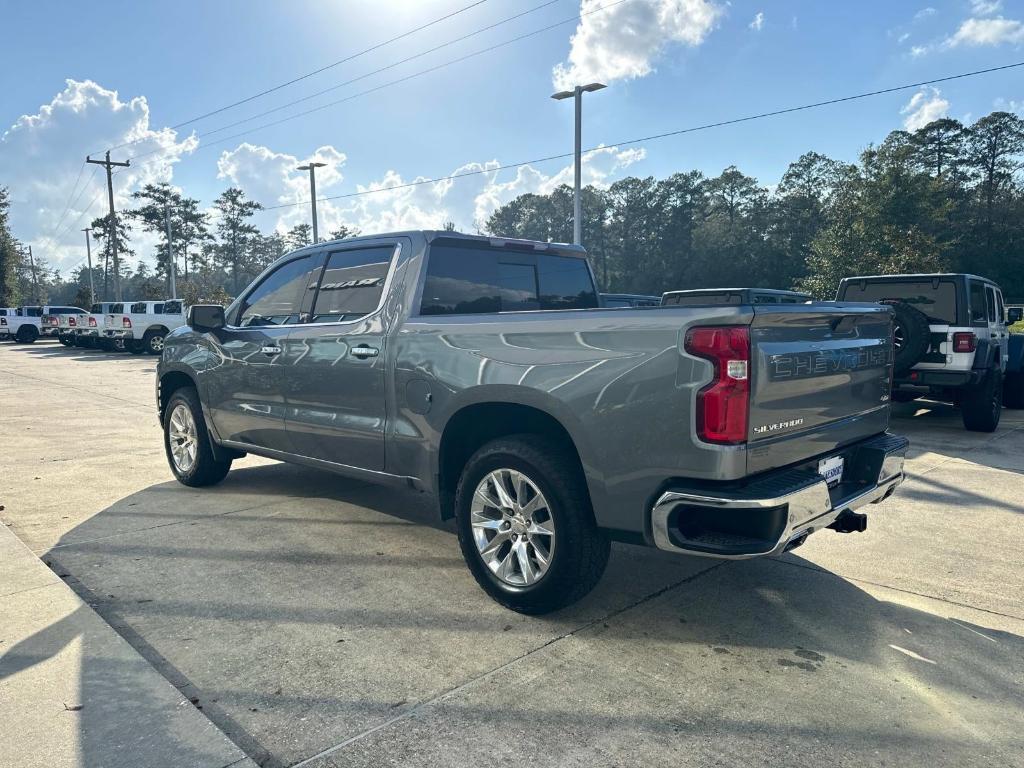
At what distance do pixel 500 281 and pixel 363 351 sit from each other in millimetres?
953

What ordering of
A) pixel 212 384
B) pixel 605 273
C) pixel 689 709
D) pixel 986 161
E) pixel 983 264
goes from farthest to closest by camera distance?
pixel 605 273, pixel 986 161, pixel 983 264, pixel 212 384, pixel 689 709

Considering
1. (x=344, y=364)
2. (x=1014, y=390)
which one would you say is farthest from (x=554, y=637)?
(x=1014, y=390)

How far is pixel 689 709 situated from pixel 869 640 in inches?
43.5

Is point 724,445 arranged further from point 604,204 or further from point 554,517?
point 604,204

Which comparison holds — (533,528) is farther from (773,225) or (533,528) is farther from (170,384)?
(773,225)

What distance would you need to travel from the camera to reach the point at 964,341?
840 centimetres

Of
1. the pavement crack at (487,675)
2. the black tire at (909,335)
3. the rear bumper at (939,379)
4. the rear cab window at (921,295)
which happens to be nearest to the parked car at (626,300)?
the rear cab window at (921,295)

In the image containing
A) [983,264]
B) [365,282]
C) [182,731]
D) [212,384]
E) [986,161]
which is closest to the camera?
[182,731]

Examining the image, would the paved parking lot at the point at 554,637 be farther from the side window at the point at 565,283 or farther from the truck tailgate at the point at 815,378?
the side window at the point at 565,283

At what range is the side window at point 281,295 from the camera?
16.0ft

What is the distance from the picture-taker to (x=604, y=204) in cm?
9069

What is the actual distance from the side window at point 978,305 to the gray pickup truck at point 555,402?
5.88m

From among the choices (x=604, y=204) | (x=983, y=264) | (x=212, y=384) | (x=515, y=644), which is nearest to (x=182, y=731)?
(x=515, y=644)

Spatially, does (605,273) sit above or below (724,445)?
above
